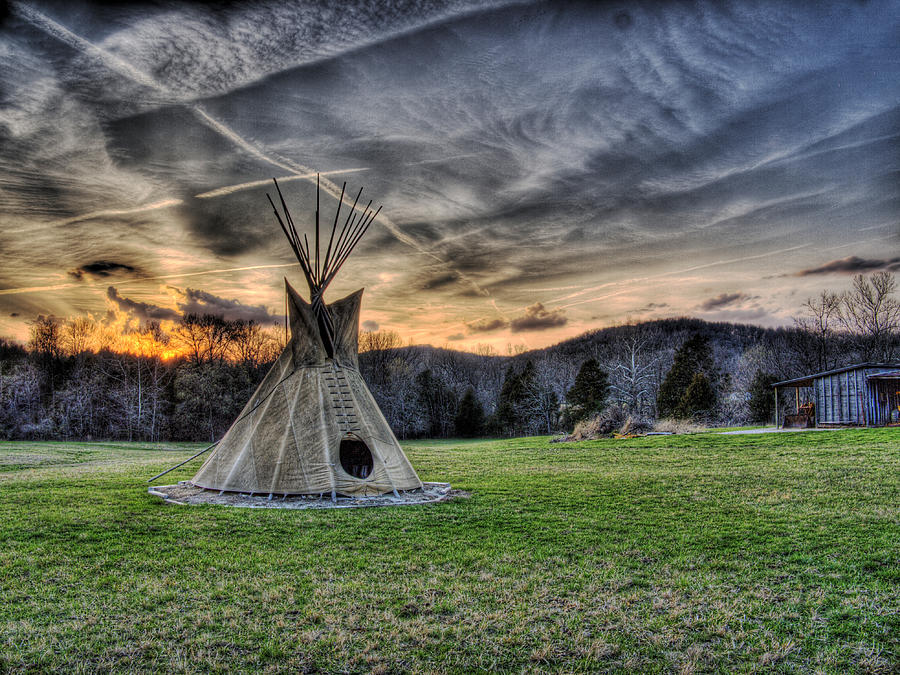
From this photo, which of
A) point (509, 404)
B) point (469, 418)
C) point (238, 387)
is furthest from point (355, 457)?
point (509, 404)

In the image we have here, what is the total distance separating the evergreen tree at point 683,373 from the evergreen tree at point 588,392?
13.2ft

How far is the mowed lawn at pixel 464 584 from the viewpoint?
3.67m

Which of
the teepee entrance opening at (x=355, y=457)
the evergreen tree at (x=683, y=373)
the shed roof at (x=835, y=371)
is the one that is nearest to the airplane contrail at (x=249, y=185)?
the teepee entrance opening at (x=355, y=457)

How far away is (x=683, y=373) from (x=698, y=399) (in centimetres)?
400

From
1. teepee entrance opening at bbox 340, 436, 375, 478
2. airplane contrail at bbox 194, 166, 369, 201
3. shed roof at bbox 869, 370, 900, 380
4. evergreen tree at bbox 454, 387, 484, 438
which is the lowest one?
evergreen tree at bbox 454, 387, 484, 438

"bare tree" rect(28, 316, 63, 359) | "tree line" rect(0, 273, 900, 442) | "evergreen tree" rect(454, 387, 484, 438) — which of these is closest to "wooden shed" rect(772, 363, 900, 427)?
"tree line" rect(0, 273, 900, 442)

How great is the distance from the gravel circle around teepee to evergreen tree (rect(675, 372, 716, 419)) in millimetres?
27750

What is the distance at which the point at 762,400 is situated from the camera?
35.3m

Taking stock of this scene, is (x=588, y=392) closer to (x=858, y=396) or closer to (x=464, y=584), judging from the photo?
(x=858, y=396)

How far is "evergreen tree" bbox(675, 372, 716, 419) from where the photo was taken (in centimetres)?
3362

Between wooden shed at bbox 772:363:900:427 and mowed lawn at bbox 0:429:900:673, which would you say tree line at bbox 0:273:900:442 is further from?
mowed lawn at bbox 0:429:900:673

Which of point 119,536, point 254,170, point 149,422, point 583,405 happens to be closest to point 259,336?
point 149,422

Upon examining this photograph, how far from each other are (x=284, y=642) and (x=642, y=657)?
2.50m

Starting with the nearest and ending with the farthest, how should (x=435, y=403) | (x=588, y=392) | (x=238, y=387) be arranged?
(x=238, y=387), (x=588, y=392), (x=435, y=403)
